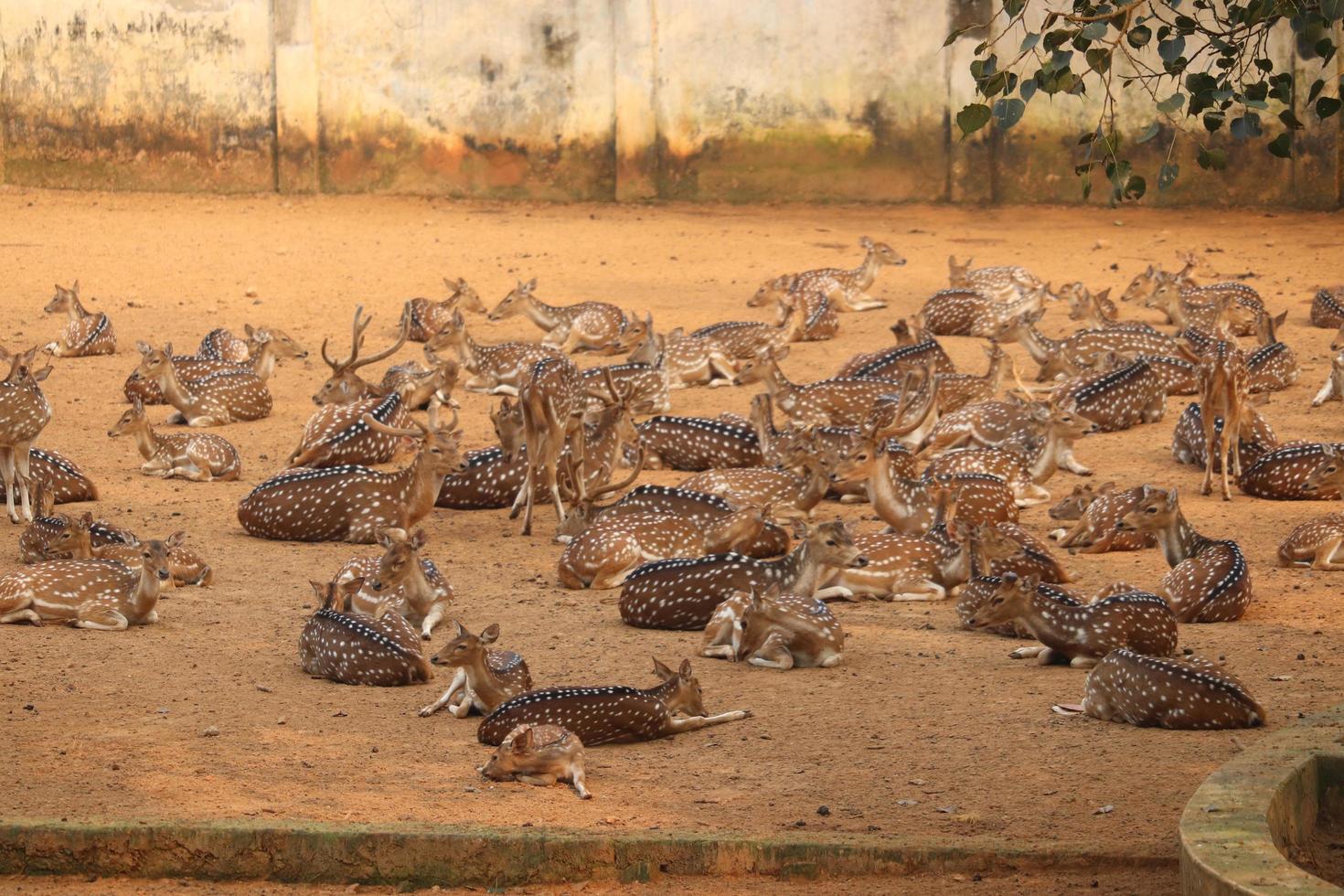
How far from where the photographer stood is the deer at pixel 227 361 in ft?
38.3

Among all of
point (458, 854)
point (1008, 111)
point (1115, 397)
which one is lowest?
point (458, 854)

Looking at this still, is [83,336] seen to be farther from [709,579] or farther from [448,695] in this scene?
[448,695]

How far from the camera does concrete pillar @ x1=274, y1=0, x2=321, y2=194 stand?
752 inches

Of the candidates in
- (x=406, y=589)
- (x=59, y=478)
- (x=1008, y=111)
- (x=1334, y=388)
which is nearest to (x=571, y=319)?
(x=59, y=478)

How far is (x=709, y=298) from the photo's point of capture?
15.1 metres

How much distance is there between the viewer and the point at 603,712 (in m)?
6.09

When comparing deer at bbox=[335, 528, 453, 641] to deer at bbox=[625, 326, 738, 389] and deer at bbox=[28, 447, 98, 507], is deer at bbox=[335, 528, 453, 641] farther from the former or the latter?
deer at bbox=[625, 326, 738, 389]

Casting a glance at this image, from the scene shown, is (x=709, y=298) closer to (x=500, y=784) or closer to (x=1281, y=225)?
(x=1281, y=225)

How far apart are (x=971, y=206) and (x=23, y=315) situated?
9.11 meters

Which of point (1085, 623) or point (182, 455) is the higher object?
point (182, 455)

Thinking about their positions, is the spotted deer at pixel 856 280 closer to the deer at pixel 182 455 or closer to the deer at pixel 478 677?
the deer at pixel 182 455

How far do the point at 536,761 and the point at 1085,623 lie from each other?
227cm

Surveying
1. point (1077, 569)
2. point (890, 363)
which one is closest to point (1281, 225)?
point (890, 363)

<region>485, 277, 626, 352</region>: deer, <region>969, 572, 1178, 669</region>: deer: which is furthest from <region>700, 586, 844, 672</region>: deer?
<region>485, 277, 626, 352</region>: deer
